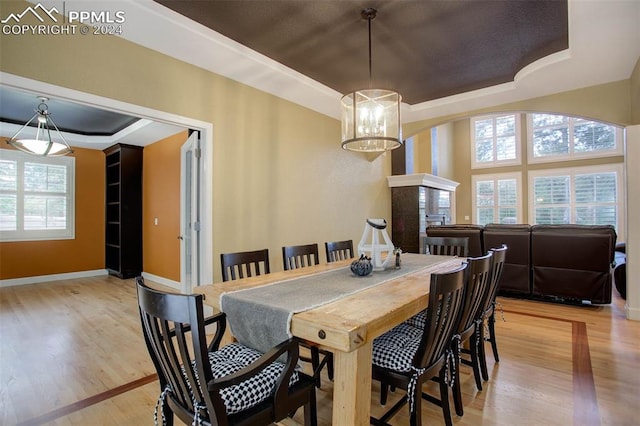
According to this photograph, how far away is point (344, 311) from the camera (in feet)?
4.58

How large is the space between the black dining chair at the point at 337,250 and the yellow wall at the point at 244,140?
907 millimetres

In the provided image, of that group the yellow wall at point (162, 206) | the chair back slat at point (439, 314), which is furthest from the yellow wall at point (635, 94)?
the yellow wall at point (162, 206)

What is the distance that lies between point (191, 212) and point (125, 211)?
11.4ft

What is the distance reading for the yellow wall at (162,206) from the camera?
511 centimetres

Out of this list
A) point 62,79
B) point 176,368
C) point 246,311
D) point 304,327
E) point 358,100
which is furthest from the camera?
point 358,100

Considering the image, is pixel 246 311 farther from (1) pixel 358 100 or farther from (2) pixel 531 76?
(2) pixel 531 76

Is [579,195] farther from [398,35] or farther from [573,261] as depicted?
[398,35]

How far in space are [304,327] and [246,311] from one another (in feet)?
1.20

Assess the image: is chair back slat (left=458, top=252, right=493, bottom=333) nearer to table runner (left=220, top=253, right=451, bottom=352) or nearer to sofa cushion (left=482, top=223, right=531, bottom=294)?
table runner (left=220, top=253, right=451, bottom=352)

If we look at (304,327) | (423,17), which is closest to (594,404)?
(304,327)

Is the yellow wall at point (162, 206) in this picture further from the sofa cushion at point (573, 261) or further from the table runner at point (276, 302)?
the sofa cushion at point (573, 261)

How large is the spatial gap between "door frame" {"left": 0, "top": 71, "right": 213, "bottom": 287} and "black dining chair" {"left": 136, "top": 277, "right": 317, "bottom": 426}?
175 cm

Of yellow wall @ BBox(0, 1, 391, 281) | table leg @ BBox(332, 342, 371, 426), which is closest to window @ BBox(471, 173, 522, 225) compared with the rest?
yellow wall @ BBox(0, 1, 391, 281)

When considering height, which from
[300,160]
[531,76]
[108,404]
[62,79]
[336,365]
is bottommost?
[108,404]
